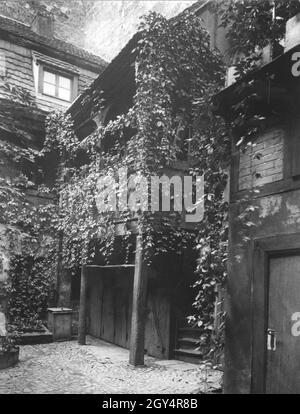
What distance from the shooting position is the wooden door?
14.3 ft

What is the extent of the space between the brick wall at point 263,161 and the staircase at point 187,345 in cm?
458

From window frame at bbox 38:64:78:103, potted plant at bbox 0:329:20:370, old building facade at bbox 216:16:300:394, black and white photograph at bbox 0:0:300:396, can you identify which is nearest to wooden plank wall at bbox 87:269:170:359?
black and white photograph at bbox 0:0:300:396

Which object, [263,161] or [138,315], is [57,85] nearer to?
[138,315]

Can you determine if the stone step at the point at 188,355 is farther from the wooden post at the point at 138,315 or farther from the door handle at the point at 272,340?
the door handle at the point at 272,340

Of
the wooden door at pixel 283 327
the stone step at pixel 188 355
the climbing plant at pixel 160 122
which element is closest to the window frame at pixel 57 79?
the climbing plant at pixel 160 122

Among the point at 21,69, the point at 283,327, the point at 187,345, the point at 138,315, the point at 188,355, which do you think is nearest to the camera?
the point at 283,327

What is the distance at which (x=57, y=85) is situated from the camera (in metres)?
14.6

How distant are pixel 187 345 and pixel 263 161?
535cm

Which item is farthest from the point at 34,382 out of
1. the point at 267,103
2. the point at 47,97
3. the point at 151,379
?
the point at 47,97

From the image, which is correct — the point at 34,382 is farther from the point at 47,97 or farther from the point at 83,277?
the point at 47,97

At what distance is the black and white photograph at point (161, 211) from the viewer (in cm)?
478

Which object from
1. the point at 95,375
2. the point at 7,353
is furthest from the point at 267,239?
the point at 7,353

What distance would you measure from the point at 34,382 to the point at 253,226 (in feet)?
14.4

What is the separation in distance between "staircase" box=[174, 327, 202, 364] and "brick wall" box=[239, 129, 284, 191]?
458 centimetres
